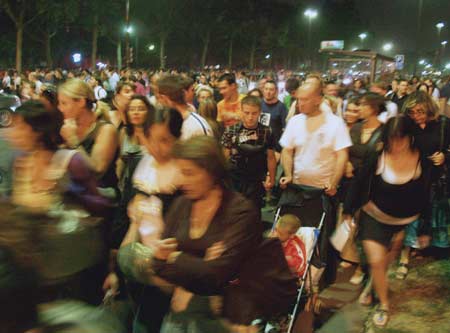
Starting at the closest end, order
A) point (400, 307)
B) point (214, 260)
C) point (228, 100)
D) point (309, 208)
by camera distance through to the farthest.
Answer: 1. point (214, 260)
2. point (309, 208)
3. point (400, 307)
4. point (228, 100)

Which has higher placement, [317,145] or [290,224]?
[317,145]

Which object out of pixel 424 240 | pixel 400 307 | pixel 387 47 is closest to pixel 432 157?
pixel 424 240

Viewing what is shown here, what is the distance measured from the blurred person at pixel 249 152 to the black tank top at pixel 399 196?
55.6 inches

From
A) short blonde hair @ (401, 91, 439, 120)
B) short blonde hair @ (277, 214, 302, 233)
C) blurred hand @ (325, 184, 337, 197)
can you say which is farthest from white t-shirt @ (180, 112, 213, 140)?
short blonde hair @ (401, 91, 439, 120)

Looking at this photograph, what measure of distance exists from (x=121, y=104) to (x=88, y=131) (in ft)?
4.08

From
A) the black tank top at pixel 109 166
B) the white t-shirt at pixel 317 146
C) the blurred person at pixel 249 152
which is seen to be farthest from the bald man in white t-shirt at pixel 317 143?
the black tank top at pixel 109 166

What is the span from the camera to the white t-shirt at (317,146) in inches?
206

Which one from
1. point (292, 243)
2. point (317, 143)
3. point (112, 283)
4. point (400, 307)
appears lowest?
point (400, 307)

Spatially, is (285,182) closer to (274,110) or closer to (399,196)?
(399,196)

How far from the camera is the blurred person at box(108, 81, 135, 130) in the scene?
537 cm

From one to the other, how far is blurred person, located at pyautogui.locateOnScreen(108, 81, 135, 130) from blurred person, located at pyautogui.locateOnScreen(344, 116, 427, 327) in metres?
2.34

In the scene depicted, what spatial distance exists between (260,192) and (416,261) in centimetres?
206

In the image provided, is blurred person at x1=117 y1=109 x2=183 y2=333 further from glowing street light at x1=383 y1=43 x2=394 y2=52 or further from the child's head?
glowing street light at x1=383 y1=43 x2=394 y2=52

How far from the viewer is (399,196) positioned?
4.65 m
